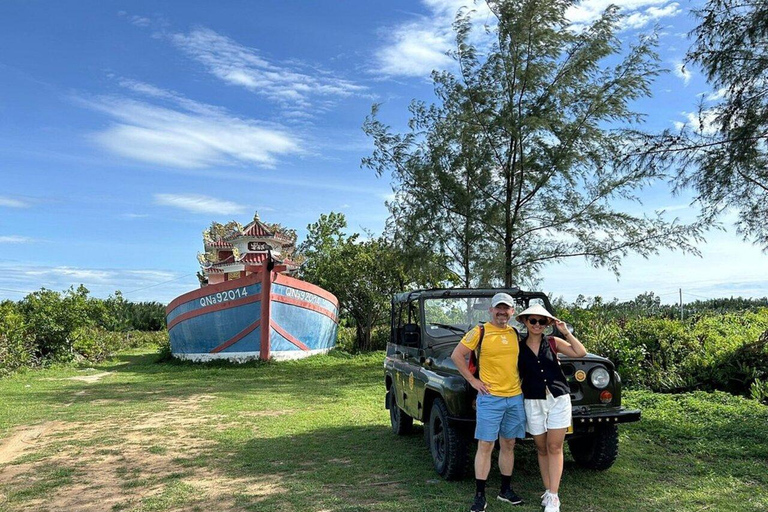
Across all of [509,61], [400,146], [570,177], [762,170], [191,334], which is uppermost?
[509,61]

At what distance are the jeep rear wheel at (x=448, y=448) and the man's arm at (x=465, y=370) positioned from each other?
2.53ft

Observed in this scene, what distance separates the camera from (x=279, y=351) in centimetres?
2062

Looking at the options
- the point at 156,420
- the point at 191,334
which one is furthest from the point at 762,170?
the point at 191,334

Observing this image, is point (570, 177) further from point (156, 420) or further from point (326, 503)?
point (326, 503)

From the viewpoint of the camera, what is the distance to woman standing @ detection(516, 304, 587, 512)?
4566 millimetres

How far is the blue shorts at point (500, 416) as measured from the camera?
4.68m

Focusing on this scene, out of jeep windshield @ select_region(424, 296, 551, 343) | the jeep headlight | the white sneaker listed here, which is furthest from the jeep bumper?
jeep windshield @ select_region(424, 296, 551, 343)

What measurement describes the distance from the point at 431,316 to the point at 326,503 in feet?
8.00

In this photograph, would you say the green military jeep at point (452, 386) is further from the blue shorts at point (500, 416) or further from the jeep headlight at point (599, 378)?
the blue shorts at point (500, 416)

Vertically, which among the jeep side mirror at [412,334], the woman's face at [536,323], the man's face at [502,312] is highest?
the man's face at [502,312]

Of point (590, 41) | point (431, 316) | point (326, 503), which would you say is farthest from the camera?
point (590, 41)

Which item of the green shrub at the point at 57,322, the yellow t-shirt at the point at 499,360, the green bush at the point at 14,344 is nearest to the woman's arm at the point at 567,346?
the yellow t-shirt at the point at 499,360

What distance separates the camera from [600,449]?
18.9ft

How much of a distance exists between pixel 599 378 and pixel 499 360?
1.25 m
